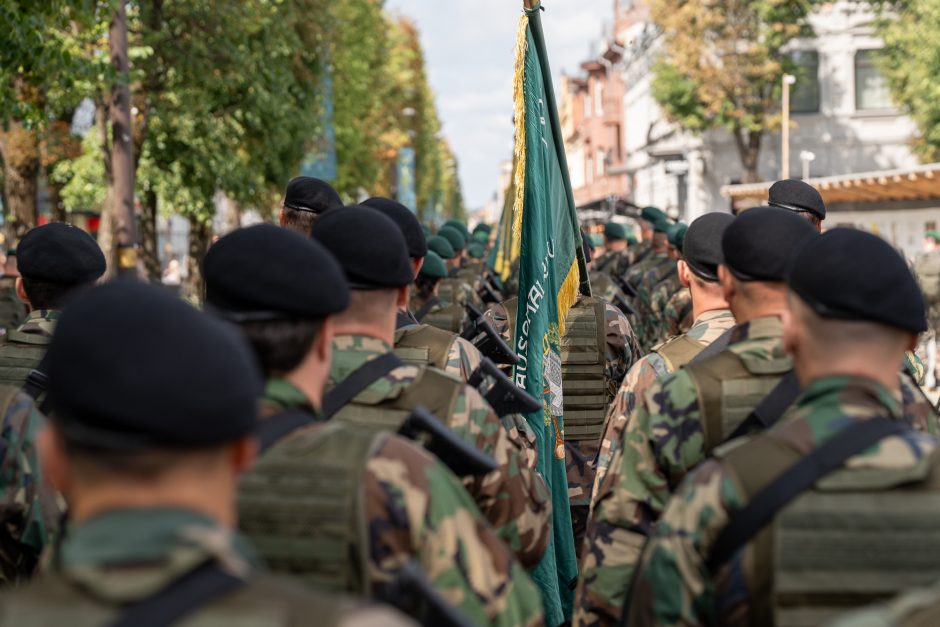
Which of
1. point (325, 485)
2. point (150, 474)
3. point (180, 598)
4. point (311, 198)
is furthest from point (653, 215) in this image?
point (180, 598)

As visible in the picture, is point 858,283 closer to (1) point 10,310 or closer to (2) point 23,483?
(2) point 23,483

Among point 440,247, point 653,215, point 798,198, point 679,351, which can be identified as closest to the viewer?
point 679,351

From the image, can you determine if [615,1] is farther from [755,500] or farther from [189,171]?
[755,500]

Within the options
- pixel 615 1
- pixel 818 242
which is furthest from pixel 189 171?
pixel 615 1

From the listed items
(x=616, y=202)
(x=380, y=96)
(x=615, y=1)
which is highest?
(x=615, y=1)

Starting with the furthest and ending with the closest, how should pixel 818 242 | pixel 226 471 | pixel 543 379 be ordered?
pixel 543 379, pixel 818 242, pixel 226 471

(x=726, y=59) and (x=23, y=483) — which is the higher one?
(x=726, y=59)

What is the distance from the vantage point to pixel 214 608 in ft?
5.89

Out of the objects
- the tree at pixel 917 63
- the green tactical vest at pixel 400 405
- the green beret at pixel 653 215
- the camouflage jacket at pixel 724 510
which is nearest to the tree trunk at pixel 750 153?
the tree at pixel 917 63

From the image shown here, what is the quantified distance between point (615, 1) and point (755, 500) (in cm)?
8010

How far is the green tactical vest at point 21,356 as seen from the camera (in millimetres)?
4723

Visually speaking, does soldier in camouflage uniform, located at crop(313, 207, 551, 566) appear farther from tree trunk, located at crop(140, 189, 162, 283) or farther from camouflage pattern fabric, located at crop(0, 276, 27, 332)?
tree trunk, located at crop(140, 189, 162, 283)

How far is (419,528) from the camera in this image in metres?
2.54

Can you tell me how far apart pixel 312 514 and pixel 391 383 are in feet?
2.98
